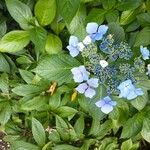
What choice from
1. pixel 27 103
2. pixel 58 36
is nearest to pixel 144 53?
pixel 58 36

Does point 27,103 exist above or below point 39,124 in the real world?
above

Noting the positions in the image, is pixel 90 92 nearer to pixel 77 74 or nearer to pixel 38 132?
pixel 77 74

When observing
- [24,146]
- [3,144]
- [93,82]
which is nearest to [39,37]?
[93,82]

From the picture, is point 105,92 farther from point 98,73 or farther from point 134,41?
point 134,41

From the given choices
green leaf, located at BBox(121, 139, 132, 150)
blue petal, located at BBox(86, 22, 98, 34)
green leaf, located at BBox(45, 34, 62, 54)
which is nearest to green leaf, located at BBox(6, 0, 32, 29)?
green leaf, located at BBox(45, 34, 62, 54)

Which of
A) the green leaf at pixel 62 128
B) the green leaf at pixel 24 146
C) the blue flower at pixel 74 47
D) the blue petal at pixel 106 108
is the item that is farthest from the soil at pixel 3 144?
the blue flower at pixel 74 47

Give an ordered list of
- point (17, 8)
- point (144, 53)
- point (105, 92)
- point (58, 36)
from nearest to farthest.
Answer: point (144, 53) < point (105, 92) < point (17, 8) < point (58, 36)
